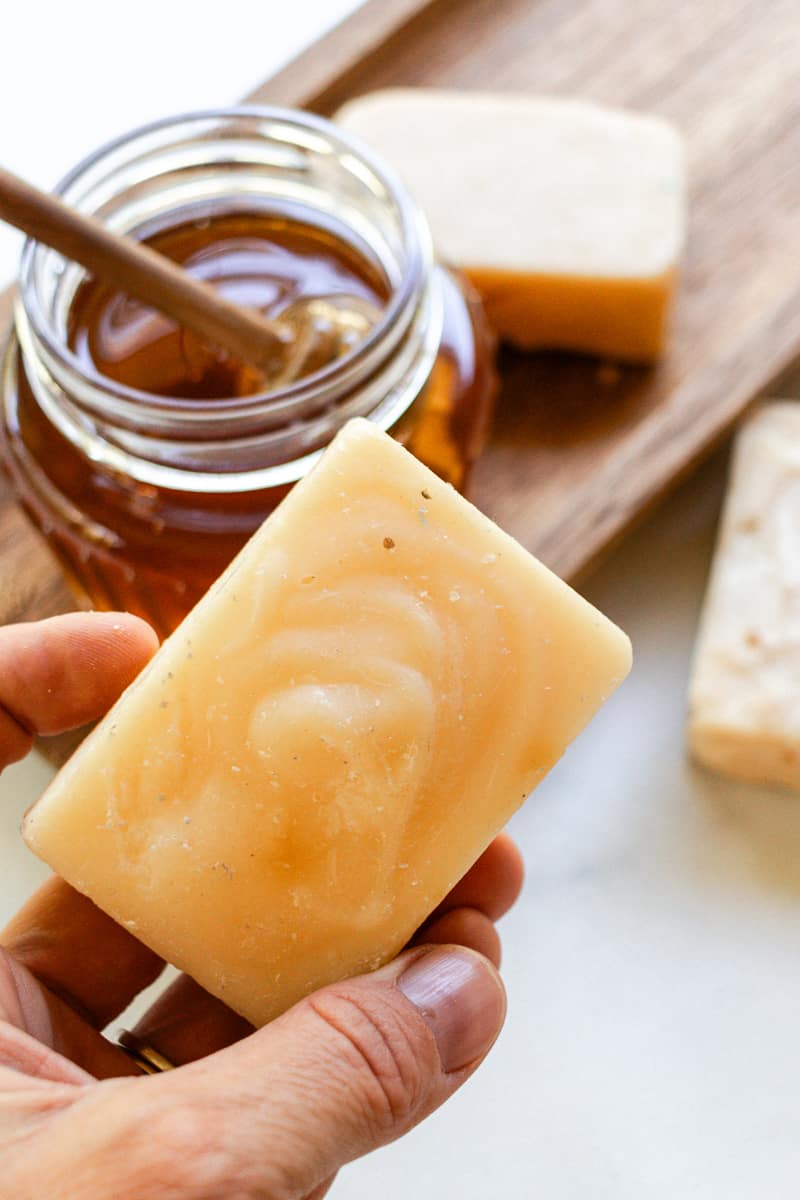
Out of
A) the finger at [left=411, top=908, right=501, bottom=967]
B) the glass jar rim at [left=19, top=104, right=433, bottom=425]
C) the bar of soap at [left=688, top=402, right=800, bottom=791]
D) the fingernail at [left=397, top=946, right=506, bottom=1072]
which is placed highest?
the glass jar rim at [left=19, top=104, right=433, bottom=425]

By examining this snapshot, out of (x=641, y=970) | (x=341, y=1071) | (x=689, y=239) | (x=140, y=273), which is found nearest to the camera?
(x=341, y=1071)

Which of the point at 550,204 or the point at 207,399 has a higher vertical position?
the point at 207,399

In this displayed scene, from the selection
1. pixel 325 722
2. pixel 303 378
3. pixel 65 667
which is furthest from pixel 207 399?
pixel 325 722

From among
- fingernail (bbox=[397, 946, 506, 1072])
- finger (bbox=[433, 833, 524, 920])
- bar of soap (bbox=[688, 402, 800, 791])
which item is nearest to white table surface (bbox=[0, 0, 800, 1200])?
bar of soap (bbox=[688, 402, 800, 791])

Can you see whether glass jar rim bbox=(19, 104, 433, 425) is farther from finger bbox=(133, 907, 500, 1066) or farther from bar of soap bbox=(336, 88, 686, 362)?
finger bbox=(133, 907, 500, 1066)

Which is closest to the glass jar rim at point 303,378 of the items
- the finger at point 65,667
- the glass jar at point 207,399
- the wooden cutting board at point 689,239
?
the glass jar at point 207,399

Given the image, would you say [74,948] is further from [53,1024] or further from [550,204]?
[550,204]
